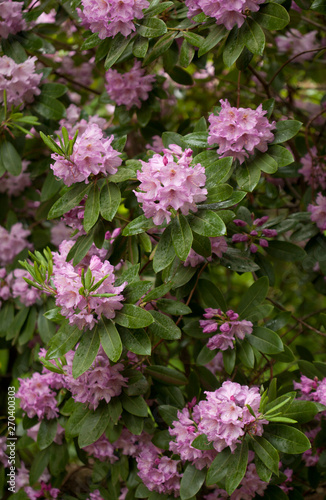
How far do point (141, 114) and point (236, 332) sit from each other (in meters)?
0.98

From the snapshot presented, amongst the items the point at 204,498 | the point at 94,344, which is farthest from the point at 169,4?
the point at 204,498

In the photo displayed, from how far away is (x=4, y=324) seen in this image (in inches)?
81.1

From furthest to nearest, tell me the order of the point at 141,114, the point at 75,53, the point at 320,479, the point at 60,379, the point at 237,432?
1. the point at 75,53
2. the point at 141,114
3. the point at 320,479
4. the point at 60,379
5. the point at 237,432

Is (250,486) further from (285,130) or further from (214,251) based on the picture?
(285,130)

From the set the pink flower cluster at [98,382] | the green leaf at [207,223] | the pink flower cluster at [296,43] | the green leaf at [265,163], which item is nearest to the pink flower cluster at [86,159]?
the green leaf at [207,223]

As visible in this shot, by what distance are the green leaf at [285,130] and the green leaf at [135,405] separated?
846 millimetres

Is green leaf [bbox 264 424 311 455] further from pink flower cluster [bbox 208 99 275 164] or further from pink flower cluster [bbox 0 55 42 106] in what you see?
pink flower cluster [bbox 0 55 42 106]

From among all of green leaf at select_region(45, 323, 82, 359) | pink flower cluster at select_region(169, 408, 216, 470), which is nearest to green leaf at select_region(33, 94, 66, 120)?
green leaf at select_region(45, 323, 82, 359)

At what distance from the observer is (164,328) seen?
142 cm

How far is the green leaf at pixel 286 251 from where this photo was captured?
1.73m

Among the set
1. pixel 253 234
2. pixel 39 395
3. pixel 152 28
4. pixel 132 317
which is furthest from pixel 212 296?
pixel 152 28

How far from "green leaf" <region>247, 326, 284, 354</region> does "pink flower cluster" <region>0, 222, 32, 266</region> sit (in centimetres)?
113

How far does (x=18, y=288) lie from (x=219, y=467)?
102 centimetres

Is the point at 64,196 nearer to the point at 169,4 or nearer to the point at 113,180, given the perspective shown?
the point at 113,180
